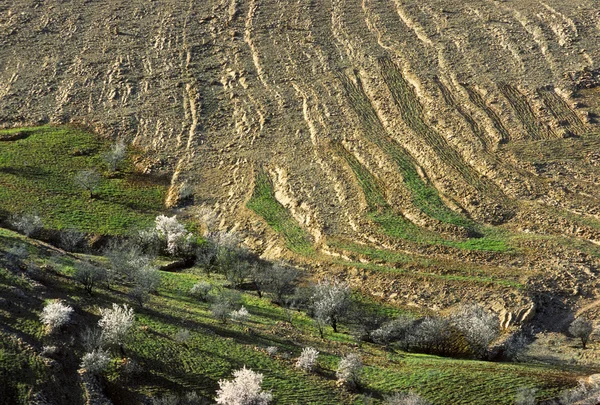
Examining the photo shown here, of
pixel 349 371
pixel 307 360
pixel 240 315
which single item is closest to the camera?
pixel 349 371

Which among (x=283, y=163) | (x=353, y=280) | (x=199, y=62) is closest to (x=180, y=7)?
(x=199, y=62)

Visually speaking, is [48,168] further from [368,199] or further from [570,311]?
[570,311]

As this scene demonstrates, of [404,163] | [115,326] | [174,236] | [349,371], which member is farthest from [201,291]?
[404,163]

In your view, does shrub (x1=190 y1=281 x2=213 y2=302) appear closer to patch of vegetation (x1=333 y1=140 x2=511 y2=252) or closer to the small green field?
the small green field

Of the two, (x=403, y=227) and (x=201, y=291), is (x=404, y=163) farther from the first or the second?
(x=201, y=291)

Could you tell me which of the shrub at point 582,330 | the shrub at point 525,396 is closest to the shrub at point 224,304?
the shrub at point 525,396

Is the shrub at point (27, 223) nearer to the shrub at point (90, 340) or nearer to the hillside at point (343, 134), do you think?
the hillside at point (343, 134)
